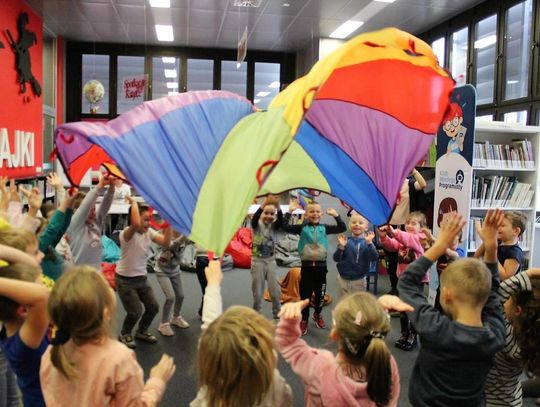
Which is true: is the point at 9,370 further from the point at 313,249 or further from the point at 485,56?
the point at 485,56

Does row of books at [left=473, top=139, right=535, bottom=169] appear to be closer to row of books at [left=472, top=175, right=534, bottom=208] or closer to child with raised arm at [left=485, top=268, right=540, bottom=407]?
row of books at [left=472, top=175, right=534, bottom=208]

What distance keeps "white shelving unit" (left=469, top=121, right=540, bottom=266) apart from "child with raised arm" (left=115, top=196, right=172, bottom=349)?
3072 millimetres

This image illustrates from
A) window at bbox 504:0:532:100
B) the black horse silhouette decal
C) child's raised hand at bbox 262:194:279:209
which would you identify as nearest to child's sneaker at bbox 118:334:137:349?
child's raised hand at bbox 262:194:279:209

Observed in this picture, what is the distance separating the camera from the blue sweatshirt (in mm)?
3945

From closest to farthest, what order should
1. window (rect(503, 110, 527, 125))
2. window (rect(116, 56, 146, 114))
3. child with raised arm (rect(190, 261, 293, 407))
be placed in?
child with raised arm (rect(190, 261, 293, 407)), window (rect(503, 110, 527, 125)), window (rect(116, 56, 146, 114))

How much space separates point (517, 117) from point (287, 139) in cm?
548

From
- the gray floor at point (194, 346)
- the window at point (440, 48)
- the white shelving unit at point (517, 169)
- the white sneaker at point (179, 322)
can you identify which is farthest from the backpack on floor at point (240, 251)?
the window at point (440, 48)

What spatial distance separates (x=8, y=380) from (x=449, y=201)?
3.42 m

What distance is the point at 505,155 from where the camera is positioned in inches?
187

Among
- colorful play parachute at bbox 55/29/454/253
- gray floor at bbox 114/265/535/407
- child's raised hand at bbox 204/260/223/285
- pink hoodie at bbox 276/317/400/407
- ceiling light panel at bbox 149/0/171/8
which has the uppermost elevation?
ceiling light panel at bbox 149/0/171/8

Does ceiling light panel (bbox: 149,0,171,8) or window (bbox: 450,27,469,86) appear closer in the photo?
ceiling light panel (bbox: 149,0,171,8)

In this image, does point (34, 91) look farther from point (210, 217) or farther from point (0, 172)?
point (210, 217)

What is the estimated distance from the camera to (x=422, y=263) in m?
1.74

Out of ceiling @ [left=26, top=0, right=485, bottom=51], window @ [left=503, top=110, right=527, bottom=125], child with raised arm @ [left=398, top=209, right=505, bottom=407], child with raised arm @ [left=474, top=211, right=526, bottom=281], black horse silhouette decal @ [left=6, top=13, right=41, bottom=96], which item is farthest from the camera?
ceiling @ [left=26, top=0, right=485, bottom=51]
